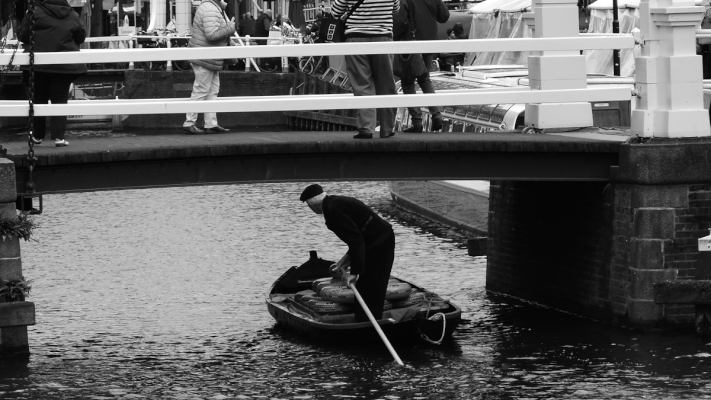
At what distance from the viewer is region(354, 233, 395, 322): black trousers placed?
13.0 metres

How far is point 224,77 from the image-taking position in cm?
3784

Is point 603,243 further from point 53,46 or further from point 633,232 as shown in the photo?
point 53,46

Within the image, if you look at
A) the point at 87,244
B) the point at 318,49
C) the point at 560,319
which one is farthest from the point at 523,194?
the point at 87,244

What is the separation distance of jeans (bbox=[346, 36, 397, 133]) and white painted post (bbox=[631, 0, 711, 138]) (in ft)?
7.49

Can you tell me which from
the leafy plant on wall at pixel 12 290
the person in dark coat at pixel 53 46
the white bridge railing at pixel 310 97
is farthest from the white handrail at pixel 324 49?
the leafy plant on wall at pixel 12 290

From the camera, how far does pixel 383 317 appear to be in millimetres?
13102

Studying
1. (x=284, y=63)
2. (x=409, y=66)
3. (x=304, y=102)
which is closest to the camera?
(x=304, y=102)

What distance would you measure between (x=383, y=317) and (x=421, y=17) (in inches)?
176

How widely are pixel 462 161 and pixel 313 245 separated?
664cm

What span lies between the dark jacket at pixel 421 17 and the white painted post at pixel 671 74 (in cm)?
321

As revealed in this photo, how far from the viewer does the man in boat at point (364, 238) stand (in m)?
12.8

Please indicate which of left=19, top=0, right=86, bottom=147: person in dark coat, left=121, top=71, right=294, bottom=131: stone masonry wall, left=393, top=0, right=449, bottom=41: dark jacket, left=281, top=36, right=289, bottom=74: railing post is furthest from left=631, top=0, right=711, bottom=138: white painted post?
left=281, top=36, right=289, bottom=74: railing post

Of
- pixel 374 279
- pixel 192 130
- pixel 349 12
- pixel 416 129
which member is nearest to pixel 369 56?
pixel 349 12

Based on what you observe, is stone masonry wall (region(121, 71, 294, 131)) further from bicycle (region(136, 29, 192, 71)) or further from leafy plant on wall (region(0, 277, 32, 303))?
leafy plant on wall (region(0, 277, 32, 303))
